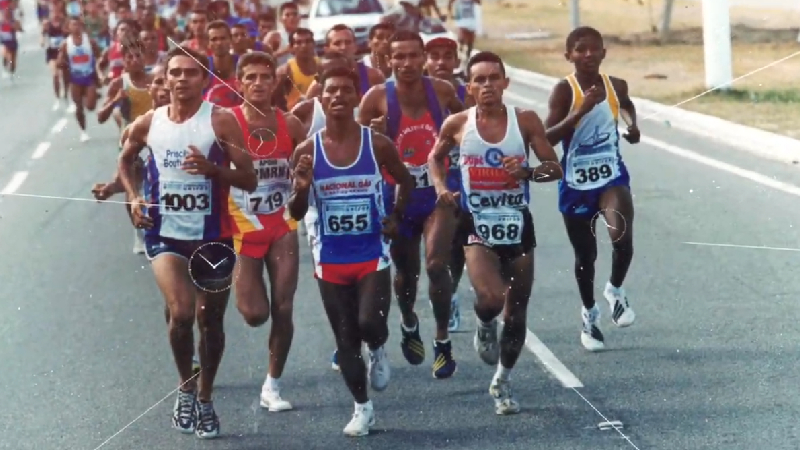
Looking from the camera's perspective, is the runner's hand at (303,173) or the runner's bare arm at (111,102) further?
the runner's bare arm at (111,102)

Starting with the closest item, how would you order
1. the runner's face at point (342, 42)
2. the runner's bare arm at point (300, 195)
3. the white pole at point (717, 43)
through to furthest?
the runner's bare arm at point (300, 195) → the runner's face at point (342, 42) → the white pole at point (717, 43)

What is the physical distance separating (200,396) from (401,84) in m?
2.19

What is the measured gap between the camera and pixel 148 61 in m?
13.7

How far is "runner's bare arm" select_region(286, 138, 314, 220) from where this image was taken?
7.60 m

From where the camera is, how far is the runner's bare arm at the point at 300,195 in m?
7.60

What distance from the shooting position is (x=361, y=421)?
7.68m

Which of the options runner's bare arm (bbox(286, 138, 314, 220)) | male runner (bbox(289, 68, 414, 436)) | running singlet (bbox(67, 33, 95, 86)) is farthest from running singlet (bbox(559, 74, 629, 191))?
running singlet (bbox(67, 33, 95, 86))

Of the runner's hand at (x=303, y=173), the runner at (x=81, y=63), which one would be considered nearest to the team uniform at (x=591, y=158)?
the runner's hand at (x=303, y=173)

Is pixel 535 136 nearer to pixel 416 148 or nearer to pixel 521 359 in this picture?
pixel 416 148

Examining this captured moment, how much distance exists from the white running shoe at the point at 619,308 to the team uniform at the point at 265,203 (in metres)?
1.96

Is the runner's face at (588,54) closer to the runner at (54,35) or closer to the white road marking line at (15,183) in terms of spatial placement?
the runner at (54,35)

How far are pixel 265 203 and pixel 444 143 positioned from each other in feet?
3.00

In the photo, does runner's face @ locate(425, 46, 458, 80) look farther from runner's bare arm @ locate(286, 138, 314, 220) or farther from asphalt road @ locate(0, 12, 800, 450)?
runner's bare arm @ locate(286, 138, 314, 220)

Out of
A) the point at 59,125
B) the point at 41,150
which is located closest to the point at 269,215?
the point at 41,150
